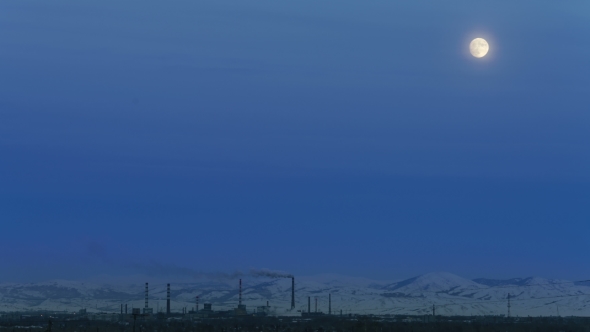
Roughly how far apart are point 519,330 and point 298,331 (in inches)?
2082

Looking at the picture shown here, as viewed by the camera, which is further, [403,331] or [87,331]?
[403,331]

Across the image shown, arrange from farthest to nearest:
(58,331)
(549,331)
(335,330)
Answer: (549,331) < (335,330) < (58,331)

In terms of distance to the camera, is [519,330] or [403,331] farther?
[519,330]

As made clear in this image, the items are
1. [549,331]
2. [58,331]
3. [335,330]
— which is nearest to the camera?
[58,331]

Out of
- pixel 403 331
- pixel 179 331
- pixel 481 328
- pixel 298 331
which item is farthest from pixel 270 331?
pixel 481 328

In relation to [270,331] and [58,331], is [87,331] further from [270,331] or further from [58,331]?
[270,331]

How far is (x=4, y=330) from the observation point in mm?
160750

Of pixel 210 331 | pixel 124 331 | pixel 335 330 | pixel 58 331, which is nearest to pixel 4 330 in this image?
pixel 58 331

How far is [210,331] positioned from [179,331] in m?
7.49

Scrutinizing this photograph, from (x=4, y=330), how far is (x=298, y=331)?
5214cm

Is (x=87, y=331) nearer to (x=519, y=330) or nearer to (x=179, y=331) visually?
(x=179, y=331)

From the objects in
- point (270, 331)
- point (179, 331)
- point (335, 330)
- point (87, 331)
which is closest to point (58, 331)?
point (87, 331)

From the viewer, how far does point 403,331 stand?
579ft

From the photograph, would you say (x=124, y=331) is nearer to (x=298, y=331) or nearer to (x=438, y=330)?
(x=298, y=331)
